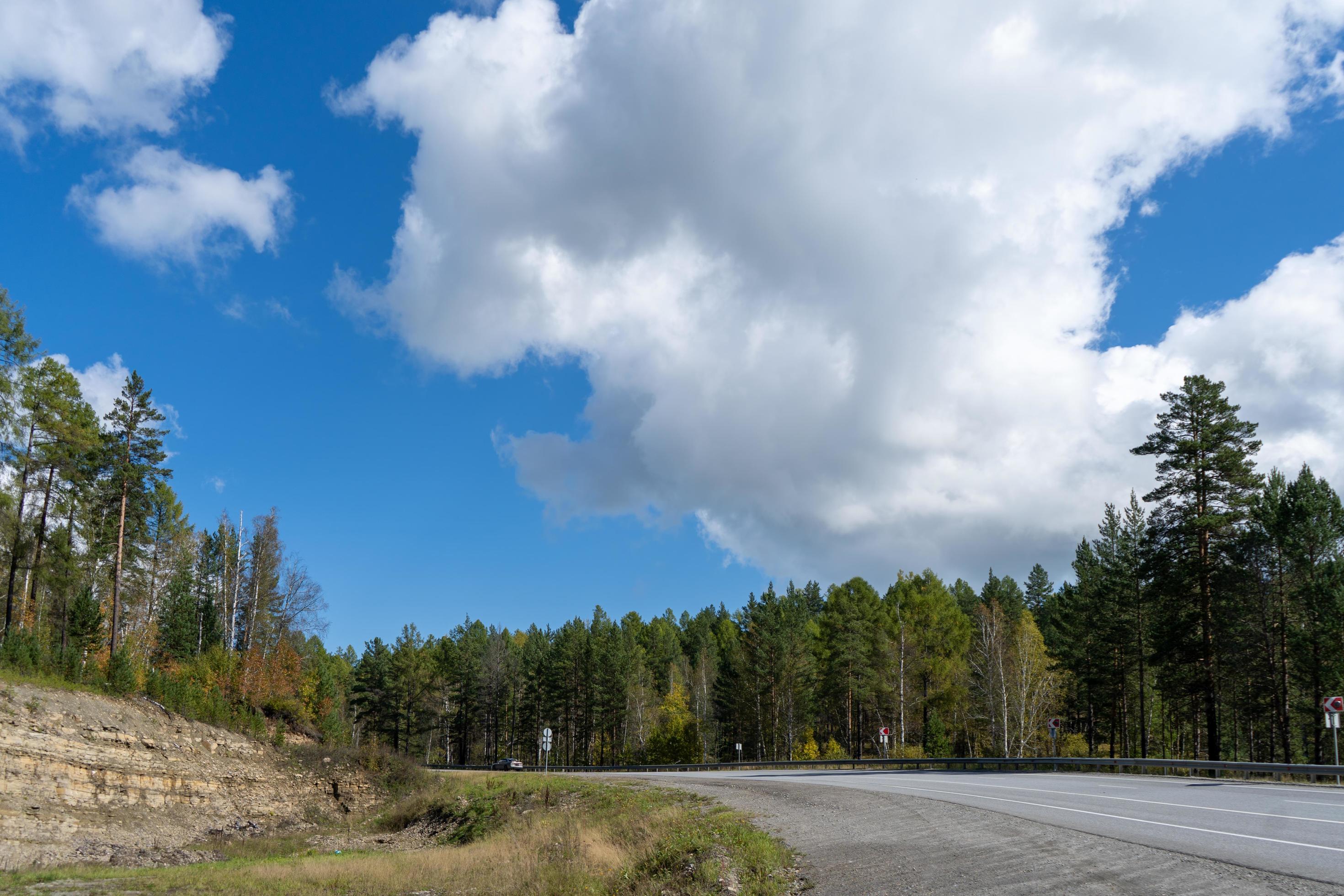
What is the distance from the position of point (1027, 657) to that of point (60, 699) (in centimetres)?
5391

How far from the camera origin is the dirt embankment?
27.6 metres

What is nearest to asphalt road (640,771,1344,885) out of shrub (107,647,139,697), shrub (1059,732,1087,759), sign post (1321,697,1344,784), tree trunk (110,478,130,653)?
sign post (1321,697,1344,784)

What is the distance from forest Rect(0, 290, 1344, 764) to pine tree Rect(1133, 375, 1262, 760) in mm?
104

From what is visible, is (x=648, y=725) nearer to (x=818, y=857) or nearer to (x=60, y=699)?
(x=60, y=699)

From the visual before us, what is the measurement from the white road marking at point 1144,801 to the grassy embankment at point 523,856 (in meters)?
8.05

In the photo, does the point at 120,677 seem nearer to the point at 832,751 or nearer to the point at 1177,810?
the point at 1177,810

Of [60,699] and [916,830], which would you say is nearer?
[916,830]

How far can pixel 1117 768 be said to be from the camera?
30.1 metres

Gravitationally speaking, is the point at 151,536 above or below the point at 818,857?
above

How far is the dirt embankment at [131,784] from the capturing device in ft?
90.7

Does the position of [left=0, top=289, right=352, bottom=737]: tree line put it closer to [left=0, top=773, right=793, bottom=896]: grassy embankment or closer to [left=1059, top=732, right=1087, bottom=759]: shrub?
[left=0, top=773, right=793, bottom=896]: grassy embankment

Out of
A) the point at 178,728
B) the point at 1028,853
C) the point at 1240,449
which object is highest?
the point at 1240,449

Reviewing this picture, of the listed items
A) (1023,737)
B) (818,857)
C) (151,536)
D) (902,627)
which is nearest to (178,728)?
(151,536)

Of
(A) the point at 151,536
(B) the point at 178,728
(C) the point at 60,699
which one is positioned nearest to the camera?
(C) the point at 60,699
